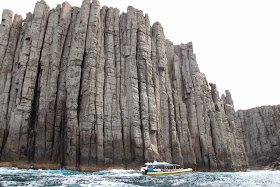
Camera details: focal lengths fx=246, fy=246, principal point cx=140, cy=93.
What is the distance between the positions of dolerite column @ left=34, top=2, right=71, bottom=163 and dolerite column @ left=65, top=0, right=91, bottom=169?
195 cm

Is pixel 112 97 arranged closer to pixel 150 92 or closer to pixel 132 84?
pixel 132 84

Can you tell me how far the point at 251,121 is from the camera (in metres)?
69.8

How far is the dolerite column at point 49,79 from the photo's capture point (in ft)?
95.4

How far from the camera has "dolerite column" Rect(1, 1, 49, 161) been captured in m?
28.9

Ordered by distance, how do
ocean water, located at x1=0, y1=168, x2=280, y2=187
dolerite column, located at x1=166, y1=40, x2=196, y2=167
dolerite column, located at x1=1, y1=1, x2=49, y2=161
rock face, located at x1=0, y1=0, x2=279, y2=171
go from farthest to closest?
dolerite column, located at x1=166, y1=40, x2=196, y2=167, rock face, located at x1=0, y1=0, x2=279, y2=171, dolerite column, located at x1=1, y1=1, x2=49, y2=161, ocean water, located at x1=0, y1=168, x2=280, y2=187

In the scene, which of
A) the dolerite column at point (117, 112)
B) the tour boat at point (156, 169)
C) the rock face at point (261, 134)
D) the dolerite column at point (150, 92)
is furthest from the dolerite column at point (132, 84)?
the rock face at point (261, 134)

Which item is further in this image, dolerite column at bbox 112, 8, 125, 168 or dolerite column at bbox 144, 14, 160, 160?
dolerite column at bbox 144, 14, 160, 160

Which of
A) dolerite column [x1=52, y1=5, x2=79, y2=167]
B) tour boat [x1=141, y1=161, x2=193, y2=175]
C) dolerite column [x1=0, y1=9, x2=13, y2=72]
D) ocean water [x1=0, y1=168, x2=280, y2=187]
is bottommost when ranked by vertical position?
ocean water [x1=0, y1=168, x2=280, y2=187]

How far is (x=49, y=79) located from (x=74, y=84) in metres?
4.00

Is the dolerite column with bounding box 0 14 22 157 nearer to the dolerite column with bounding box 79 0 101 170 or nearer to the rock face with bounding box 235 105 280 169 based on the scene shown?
the dolerite column with bounding box 79 0 101 170

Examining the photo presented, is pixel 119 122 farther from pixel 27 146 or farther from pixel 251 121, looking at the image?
pixel 251 121

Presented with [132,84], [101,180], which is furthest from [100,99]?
[101,180]

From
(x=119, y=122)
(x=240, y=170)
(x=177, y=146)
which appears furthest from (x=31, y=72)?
(x=240, y=170)

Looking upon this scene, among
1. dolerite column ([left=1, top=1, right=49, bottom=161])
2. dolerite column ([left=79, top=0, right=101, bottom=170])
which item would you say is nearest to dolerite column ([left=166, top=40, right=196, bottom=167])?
dolerite column ([left=79, top=0, right=101, bottom=170])
